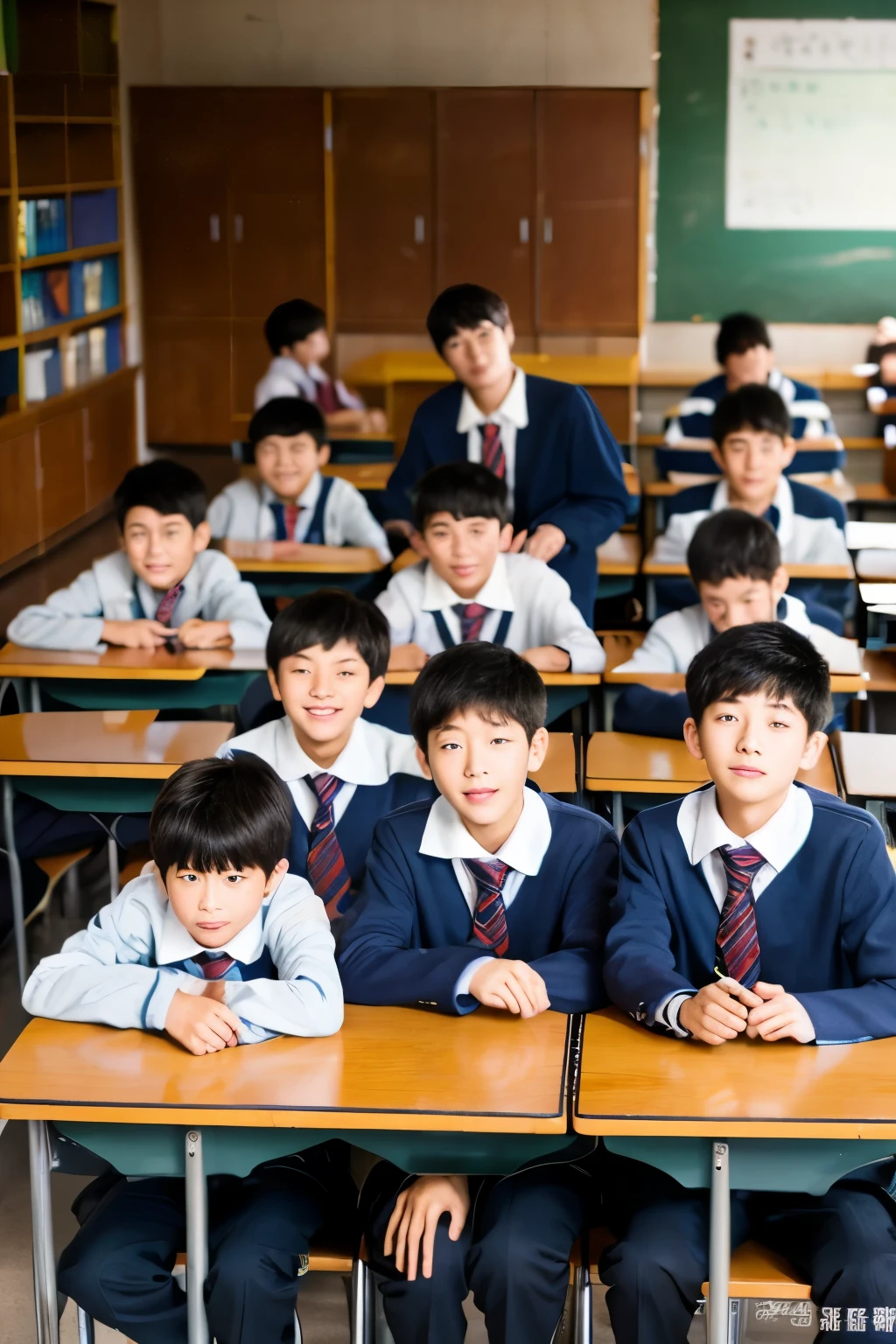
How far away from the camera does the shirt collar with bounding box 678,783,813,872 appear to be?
71.9 inches

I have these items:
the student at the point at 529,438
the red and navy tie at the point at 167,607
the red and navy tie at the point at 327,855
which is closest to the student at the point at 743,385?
the student at the point at 529,438

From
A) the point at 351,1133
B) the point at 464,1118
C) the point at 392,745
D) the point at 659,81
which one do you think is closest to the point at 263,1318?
the point at 351,1133

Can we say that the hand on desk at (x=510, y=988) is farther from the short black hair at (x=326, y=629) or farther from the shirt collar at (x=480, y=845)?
the short black hair at (x=326, y=629)

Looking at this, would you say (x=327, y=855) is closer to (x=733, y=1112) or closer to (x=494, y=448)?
(x=733, y=1112)

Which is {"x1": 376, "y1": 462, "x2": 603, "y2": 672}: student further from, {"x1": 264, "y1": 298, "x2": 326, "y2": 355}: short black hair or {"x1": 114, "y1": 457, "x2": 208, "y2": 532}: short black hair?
{"x1": 264, "y1": 298, "x2": 326, "y2": 355}: short black hair

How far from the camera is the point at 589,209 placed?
16.9 feet

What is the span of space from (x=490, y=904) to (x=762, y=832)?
0.35 meters

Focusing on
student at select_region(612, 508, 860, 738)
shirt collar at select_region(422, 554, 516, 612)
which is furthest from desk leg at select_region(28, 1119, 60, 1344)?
shirt collar at select_region(422, 554, 516, 612)

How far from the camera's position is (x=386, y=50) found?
4988mm

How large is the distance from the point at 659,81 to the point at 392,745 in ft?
10.4

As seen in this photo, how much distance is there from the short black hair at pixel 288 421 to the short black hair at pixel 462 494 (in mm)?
1659

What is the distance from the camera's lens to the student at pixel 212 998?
1.68 m

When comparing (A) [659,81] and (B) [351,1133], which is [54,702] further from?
(A) [659,81]

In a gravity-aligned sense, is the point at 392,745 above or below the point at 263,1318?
above
